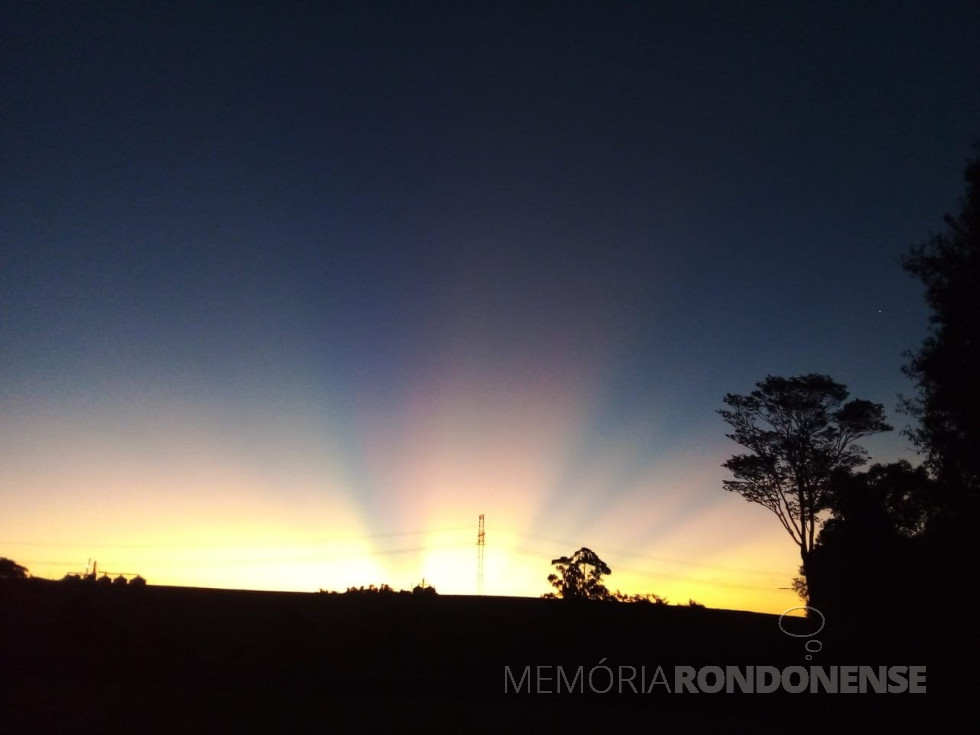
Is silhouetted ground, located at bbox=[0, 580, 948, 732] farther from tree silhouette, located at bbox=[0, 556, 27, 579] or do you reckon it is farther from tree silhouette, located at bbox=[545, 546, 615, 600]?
tree silhouette, located at bbox=[0, 556, 27, 579]

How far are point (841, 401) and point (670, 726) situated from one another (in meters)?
33.3

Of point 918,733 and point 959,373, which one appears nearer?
point 918,733

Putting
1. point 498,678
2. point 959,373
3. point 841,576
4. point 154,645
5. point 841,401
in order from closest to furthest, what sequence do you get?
point 959,373 → point 498,678 → point 154,645 → point 841,576 → point 841,401

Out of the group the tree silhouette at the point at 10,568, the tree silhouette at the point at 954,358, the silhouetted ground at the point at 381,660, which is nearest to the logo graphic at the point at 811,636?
the silhouetted ground at the point at 381,660

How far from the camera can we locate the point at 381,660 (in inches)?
1181

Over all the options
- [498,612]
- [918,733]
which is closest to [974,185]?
[918,733]

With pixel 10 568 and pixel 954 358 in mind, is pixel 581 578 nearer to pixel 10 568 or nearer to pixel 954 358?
pixel 954 358

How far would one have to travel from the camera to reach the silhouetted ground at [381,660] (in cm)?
1739

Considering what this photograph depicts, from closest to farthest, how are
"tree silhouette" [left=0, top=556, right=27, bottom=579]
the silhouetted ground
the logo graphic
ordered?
the silhouetted ground → the logo graphic → "tree silhouette" [left=0, top=556, right=27, bottom=579]

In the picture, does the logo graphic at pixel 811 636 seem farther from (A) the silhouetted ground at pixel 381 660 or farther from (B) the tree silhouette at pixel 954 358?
(B) the tree silhouette at pixel 954 358

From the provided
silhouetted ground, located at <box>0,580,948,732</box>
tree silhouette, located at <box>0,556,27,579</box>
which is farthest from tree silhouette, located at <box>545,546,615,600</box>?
tree silhouette, located at <box>0,556,27,579</box>

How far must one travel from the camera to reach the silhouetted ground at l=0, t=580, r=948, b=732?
17.4 m

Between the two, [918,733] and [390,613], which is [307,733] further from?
[390,613]

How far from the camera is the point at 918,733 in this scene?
62.3ft
